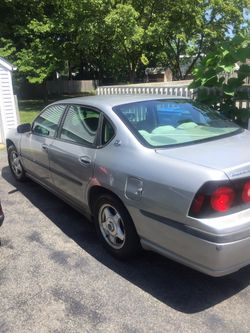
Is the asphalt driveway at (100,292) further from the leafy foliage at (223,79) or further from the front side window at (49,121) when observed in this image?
the leafy foliage at (223,79)

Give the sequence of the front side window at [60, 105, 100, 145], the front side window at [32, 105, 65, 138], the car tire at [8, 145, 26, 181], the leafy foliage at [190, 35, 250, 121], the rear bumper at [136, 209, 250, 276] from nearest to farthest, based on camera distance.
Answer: the rear bumper at [136, 209, 250, 276], the front side window at [60, 105, 100, 145], the front side window at [32, 105, 65, 138], the car tire at [8, 145, 26, 181], the leafy foliage at [190, 35, 250, 121]

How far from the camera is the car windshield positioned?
3.53 meters

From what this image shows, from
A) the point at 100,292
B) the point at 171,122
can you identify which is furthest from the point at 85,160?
the point at 100,292

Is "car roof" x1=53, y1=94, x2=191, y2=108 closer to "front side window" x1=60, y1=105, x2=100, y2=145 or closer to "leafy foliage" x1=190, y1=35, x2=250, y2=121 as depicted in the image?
"front side window" x1=60, y1=105, x2=100, y2=145

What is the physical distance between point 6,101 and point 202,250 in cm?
819

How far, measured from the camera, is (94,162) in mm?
3748

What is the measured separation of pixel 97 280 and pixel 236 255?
1.26 metres

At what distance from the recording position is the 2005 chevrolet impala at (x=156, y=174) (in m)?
2.76

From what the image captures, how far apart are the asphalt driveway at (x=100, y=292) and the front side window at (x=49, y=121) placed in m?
1.29

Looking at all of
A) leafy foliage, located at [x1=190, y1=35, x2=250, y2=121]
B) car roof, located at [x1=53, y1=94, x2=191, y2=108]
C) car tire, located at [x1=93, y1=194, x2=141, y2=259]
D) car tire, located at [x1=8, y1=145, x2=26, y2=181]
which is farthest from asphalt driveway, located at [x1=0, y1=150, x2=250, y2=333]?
leafy foliage, located at [x1=190, y1=35, x2=250, y2=121]

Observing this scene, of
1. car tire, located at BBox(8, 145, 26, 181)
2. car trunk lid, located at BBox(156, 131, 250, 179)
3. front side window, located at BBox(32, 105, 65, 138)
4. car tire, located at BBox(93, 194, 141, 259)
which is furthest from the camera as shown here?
car tire, located at BBox(8, 145, 26, 181)

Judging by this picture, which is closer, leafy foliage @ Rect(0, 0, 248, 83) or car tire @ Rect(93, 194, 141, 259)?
car tire @ Rect(93, 194, 141, 259)

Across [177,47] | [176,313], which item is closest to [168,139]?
[176,313]

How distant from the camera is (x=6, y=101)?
32.2 feet
